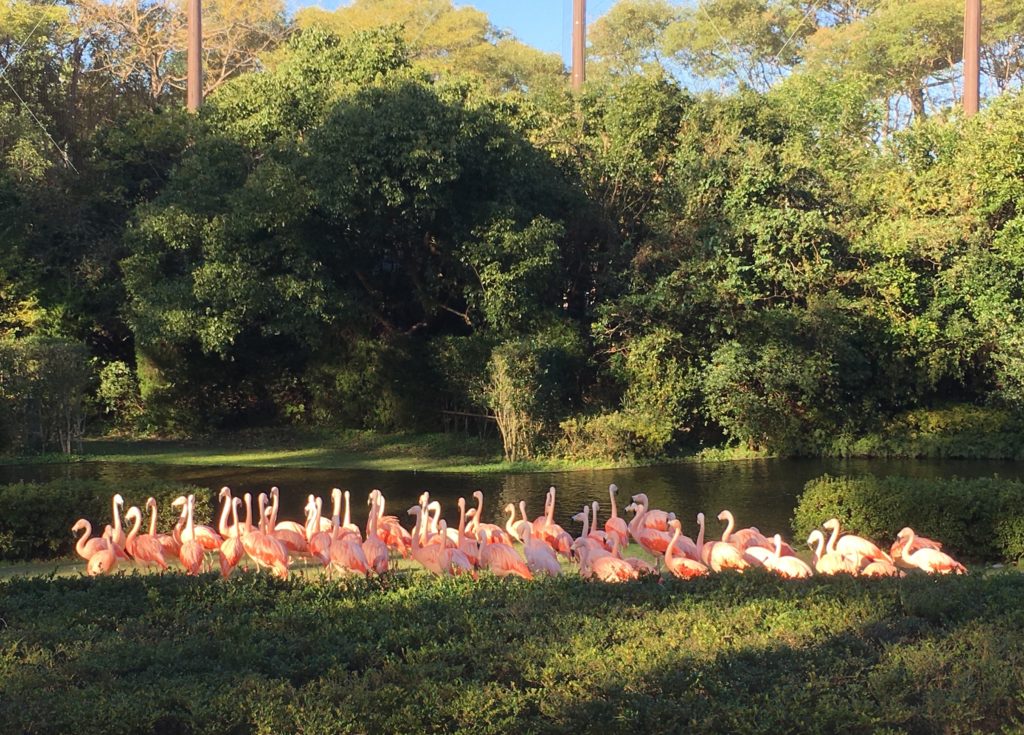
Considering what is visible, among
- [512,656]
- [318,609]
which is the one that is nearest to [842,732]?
[512,656]

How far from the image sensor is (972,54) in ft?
75.6

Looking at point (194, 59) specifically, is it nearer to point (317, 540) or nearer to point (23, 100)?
point (23, 100)

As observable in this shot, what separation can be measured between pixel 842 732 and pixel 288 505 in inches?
384

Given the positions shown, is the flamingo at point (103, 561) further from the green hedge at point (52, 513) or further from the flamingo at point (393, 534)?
the flamingo at point (393, 534)

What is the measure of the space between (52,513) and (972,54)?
20921mm

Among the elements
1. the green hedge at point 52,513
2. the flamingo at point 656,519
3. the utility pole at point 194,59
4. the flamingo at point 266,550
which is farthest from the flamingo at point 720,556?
the utility pole at point 194,59

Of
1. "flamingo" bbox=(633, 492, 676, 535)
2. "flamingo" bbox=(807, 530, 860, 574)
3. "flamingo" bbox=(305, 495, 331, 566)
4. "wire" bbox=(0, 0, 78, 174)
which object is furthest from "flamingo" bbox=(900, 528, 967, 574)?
"wire" bbox=(0, 0, 78, 174)

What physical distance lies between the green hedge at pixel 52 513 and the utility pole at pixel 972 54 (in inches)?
764

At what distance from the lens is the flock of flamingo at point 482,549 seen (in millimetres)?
7957

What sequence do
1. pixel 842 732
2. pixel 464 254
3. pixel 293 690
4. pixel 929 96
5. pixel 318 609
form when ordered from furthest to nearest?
1. pixel 929 96
2. pixel 464 254
3. pixel 318 609
4. pixel 293 690
5. pixel 842 732

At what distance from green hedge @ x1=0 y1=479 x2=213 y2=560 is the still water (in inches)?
90.2

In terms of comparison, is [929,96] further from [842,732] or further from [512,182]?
[842,732]

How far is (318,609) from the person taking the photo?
554 centimetres

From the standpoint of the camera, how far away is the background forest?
1686 cm
